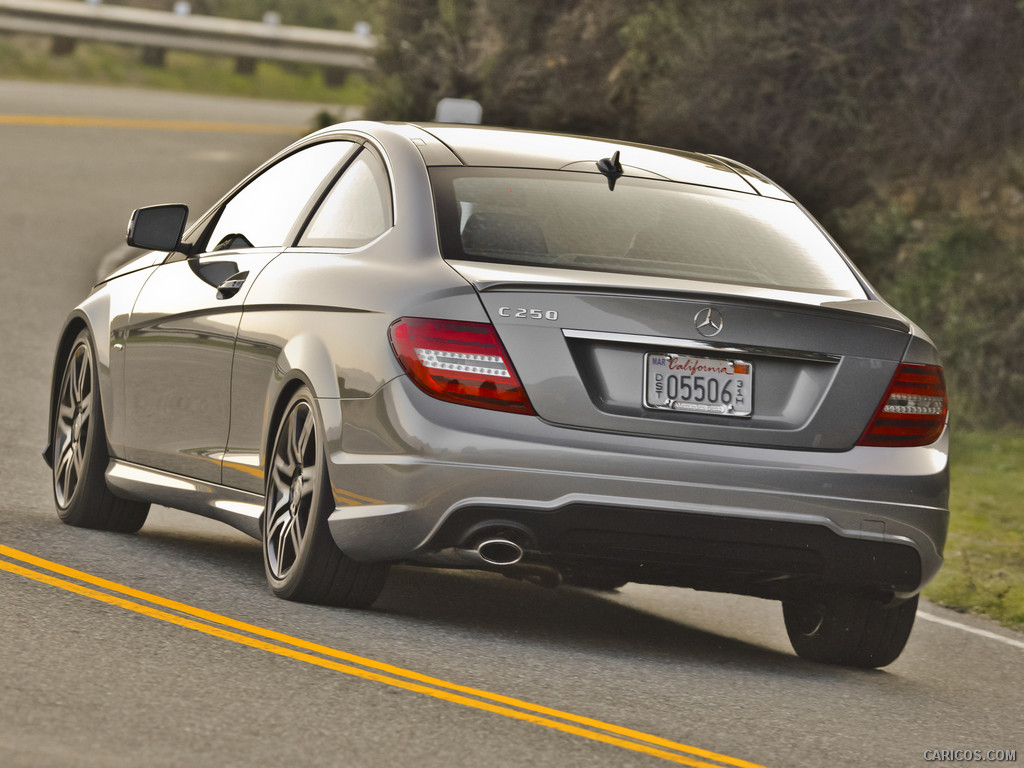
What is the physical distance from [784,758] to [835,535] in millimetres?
1115

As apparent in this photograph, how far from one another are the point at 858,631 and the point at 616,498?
145 cm

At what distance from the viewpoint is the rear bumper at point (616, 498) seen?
590cm

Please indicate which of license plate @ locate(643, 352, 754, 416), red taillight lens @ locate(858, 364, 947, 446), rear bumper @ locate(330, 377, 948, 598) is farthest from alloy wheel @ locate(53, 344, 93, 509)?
red taillight lens @ locate(858, 364, 947, 446)

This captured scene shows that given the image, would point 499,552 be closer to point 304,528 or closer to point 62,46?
point 304,528

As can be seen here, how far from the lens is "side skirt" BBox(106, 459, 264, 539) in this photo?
6.89 m

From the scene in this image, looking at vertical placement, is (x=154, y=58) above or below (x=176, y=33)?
below

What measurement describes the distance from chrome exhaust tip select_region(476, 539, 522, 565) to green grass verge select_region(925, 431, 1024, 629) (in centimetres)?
347

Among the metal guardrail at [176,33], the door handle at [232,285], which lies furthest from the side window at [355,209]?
the metal guardrail at [176,33]

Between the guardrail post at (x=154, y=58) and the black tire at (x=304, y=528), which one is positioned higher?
the black tire at (x=304, y=528)

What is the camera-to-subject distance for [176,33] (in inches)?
1328

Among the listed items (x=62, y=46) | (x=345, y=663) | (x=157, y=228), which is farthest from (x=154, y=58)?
(x=345, y=663)

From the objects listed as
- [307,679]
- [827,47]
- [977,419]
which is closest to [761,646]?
[307,679]

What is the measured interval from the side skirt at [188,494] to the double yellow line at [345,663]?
505 millimetres

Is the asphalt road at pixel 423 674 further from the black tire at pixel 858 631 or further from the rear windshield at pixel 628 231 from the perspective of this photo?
the rear windshield at pixel 628 231
